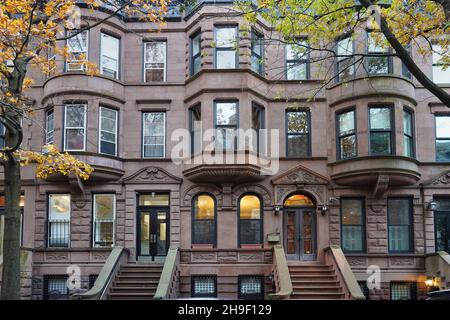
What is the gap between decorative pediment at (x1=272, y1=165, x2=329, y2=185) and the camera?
20.1m

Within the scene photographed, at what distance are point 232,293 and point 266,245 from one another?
2.27 meters

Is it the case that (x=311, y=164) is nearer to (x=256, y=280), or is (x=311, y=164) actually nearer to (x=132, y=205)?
(x=256, y=280)

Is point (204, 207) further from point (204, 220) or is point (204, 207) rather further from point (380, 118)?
point (380, 118)

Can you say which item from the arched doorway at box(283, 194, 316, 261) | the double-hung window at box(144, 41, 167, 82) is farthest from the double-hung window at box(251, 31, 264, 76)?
the arched doorway at box(283, 194, 316, 261)

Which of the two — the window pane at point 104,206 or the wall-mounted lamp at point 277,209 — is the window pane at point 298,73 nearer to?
the wall-mounted lamp at point 277,209

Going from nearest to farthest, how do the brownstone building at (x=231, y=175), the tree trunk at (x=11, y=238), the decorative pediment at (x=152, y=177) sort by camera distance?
the tree trunk at (x=11, y=238) → the brownstone building at (x=231, y=175) → the decorative pediment at (x=152, y=177)

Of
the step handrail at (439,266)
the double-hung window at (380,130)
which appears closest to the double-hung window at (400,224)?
the step handrail at (439,266)

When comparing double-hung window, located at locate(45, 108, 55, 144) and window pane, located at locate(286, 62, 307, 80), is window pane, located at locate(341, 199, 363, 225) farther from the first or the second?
double-hung window, located at locate(45, 108, 55, 144)

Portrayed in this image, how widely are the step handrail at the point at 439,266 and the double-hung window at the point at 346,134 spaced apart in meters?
4.84

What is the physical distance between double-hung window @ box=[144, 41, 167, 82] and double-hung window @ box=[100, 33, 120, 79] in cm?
120

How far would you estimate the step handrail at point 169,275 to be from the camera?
16.2m
